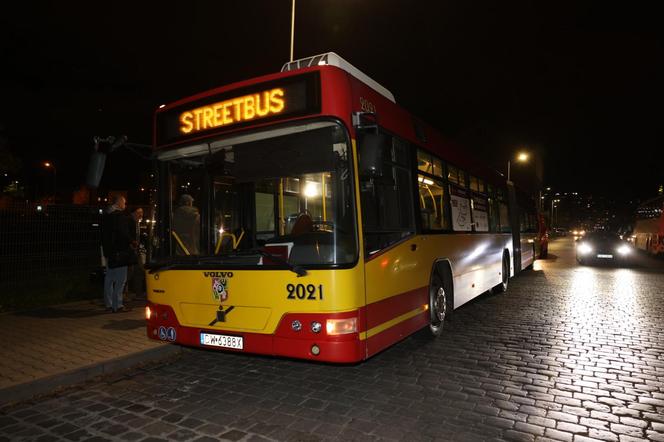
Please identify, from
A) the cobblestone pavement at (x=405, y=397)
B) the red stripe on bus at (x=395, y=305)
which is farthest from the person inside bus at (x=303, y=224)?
the cobblestone pavement at (x=405, y=397)

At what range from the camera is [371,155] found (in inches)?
164

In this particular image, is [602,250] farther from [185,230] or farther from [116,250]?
[185,230]

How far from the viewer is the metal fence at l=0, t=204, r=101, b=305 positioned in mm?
10109

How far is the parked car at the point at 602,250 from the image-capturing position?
19.5 m

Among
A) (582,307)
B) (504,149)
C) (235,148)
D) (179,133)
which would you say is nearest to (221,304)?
(235,148)

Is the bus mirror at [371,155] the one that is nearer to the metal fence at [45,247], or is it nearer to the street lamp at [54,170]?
the metal fence at [45,247]

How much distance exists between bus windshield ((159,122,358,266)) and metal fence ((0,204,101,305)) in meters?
5.59

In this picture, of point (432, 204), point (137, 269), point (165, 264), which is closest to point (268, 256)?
point (165, 264)

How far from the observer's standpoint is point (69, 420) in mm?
3904

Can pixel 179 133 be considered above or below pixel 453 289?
above

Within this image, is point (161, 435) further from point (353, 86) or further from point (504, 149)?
point (504, 149)

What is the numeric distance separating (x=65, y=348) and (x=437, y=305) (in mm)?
5001

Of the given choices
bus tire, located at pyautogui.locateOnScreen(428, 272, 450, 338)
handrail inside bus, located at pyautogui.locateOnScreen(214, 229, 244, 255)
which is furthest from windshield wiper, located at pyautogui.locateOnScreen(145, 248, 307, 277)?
bus tire, located at pyautogui.locateOnScreen(428, 272, 450, 338)

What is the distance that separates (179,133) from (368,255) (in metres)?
2.65
